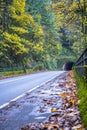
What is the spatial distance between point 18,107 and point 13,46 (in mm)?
28436

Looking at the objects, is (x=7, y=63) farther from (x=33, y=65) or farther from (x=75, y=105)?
(x=75, y=105)

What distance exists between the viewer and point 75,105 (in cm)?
668

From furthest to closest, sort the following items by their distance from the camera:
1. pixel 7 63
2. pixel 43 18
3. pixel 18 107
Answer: pixel 43 18
pixel 7 63
pixel 18 107

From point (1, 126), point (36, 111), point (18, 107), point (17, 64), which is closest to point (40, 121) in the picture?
point (1, 126)

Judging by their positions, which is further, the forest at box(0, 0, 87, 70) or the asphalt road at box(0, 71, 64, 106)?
the forest at box(0, 0, 87, 70)

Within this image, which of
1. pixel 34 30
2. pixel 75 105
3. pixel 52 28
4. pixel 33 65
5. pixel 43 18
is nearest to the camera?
pixel 75 105

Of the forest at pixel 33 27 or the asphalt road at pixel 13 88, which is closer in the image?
the asphalt road at pixel 13 88

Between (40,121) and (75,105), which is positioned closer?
(40,121)

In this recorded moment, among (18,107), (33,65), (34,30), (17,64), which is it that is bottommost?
(33,65)

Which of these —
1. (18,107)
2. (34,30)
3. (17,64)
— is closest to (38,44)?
(34,30)

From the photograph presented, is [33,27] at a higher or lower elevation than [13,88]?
lower

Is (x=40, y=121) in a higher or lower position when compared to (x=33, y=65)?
higher

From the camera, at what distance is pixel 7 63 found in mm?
39562

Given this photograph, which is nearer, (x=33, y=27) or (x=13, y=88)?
(x=13, y=88)
